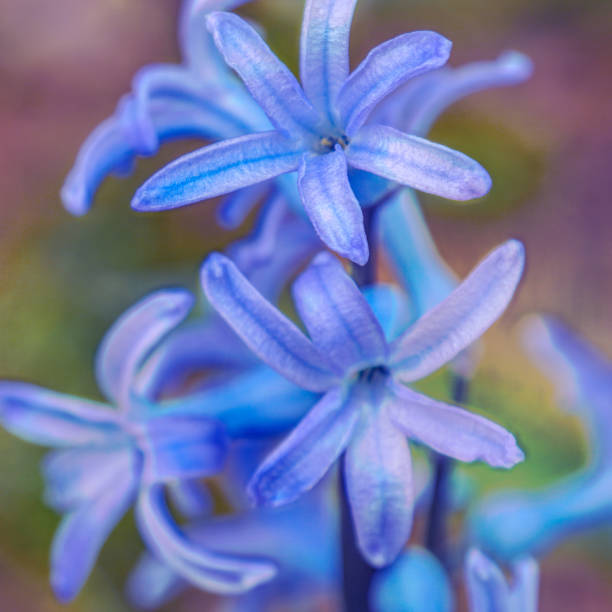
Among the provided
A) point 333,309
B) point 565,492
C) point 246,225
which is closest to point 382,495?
point 333,309

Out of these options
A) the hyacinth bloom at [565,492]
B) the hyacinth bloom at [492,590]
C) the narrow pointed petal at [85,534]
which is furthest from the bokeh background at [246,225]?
the narrow pointed petal at [85,534]

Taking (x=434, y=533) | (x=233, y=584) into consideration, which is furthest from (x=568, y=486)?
(x=233, y=584)

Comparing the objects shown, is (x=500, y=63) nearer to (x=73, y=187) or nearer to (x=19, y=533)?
(x=73, y=187)

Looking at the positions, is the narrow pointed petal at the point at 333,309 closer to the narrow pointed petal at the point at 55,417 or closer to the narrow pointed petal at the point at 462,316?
the narrow pointed petal at the point at 462,316

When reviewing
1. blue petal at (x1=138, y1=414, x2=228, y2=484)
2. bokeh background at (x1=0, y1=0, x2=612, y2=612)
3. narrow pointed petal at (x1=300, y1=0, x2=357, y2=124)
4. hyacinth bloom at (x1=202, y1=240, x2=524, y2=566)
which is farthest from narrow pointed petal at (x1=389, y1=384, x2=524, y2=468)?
bokeh background at (x1=0, y1=0, x2=612, y2=612)

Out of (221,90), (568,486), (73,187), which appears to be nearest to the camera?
(73,187)

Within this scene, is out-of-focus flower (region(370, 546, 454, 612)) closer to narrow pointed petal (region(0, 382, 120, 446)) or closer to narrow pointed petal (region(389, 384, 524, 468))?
narrow pointed petal (region(389, 384, 524, 468))

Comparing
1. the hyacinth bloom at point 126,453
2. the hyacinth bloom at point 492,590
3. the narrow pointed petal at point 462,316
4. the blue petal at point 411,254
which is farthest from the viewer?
the blue petal at point 411,254
